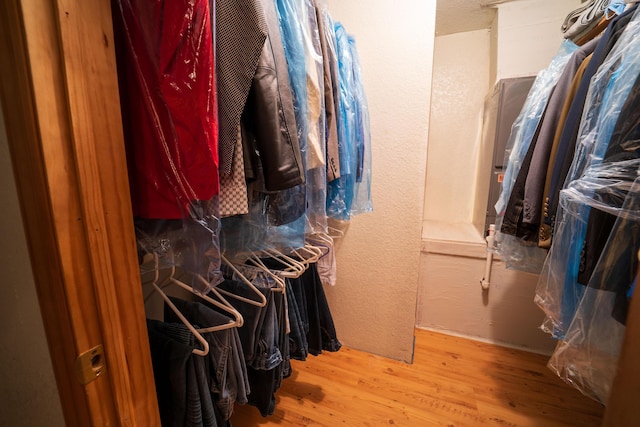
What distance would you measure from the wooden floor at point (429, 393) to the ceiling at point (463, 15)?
7.82 feet

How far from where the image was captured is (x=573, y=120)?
2.76 ft

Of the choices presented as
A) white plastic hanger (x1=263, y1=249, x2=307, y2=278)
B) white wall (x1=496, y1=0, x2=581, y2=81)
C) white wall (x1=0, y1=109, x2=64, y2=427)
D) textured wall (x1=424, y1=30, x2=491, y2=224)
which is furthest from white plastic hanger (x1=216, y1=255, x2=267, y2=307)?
white wall (x1=496, y1=0, x2=581, y2=81)

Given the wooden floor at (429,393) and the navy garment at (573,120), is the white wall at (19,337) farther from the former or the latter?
the navy garment at (573,120)

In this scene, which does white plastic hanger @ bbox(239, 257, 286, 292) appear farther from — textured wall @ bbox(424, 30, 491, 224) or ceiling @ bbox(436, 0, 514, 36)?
ceiling @ bbox(436, 0, 514, 36)

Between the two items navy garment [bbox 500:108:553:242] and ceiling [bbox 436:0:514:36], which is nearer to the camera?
navy garment [bbox 500:108:553:242]

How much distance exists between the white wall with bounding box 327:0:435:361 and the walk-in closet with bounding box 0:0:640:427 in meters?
0.01

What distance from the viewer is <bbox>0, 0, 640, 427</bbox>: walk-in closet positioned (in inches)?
14.1

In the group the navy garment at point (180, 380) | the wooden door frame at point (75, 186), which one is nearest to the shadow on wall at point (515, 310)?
the navy garment at point (180, 380)

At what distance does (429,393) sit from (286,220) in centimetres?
129

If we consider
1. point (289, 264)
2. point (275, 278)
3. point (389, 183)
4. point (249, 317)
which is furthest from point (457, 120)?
point (249, 317)

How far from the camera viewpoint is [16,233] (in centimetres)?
41

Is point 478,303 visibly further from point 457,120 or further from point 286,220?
point 286,220

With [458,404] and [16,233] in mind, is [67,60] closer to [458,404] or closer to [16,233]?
[16,233]

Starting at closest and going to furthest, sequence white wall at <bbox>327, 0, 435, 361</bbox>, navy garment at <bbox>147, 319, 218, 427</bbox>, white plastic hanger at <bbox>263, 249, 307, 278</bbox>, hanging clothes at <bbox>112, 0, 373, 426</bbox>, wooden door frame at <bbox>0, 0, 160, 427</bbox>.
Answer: wooden door frame at <bbox>0, 0, 160, 427</bbox>
hanging clothes at <bbox>112, 0, 373, 426</bbox>
navy garment at <bbox>147, 319, 218, 427</bbox>
white plastic hanger at <bbox>263, 249, 307, 278</bbox>
white wall at <bbox>327, 0, 435, 361</bbox>
